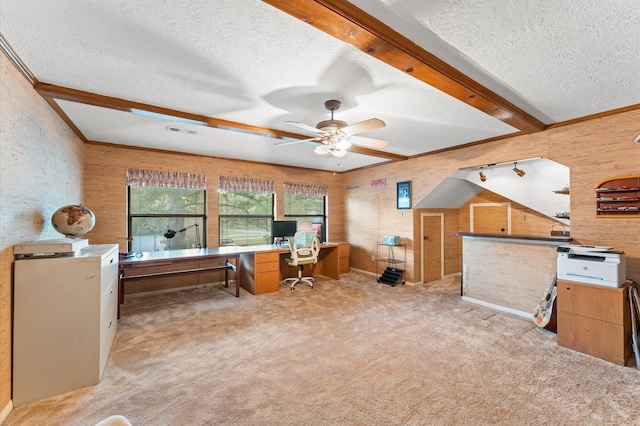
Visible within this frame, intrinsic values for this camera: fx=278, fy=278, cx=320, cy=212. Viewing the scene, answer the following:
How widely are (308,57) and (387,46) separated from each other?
570mm

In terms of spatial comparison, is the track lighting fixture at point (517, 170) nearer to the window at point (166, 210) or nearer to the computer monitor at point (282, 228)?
the computer monitor at point (282, 228)

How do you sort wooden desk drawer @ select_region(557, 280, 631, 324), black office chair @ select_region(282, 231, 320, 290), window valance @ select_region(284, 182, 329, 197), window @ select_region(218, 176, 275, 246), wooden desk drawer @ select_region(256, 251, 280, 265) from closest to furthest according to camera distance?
wooden desk drawer @ select_region(557, 280, 631, 324)
wooden desk drawer @ select_region(256, 251, 280, 265)
black office chair @ select_region(282, 231, 320, 290)
window @ select_region(218, 176, 275, 246)
window valance @ select_region(284, 182, 329, 197)

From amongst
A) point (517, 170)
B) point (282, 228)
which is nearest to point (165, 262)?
point (282, 228)

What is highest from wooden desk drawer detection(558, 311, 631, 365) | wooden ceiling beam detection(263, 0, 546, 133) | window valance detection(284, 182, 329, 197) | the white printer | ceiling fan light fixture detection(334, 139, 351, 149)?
wooden ceiling beam detection(263, 0, 546, 133)

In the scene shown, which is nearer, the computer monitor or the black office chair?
the black office chair

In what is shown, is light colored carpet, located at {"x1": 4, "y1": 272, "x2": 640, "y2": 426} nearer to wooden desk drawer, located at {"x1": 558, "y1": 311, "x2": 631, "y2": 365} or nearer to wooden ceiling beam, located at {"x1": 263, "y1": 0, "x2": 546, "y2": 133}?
wooden desk drawer, located at {"x1": 558, "y1": 311, "x2": 631, "y2": 365}

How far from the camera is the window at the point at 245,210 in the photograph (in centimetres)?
549

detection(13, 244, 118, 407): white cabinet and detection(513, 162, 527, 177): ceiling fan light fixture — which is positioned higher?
detection(513, 162, 527, 177): ceiling fan light fixture

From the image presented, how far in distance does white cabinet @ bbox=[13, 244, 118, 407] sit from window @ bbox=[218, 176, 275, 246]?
3.17 metres

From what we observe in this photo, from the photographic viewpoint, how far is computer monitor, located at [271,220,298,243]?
566cm

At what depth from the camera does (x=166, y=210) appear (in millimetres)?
5000

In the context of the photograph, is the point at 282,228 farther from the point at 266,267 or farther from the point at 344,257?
the point at 344,257

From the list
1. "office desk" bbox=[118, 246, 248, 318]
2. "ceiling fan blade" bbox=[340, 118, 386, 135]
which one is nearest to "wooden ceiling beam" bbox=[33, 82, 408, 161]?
"ceiling fan blade" bbox=[340, 118, 386, 135]

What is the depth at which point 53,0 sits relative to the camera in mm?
1482
